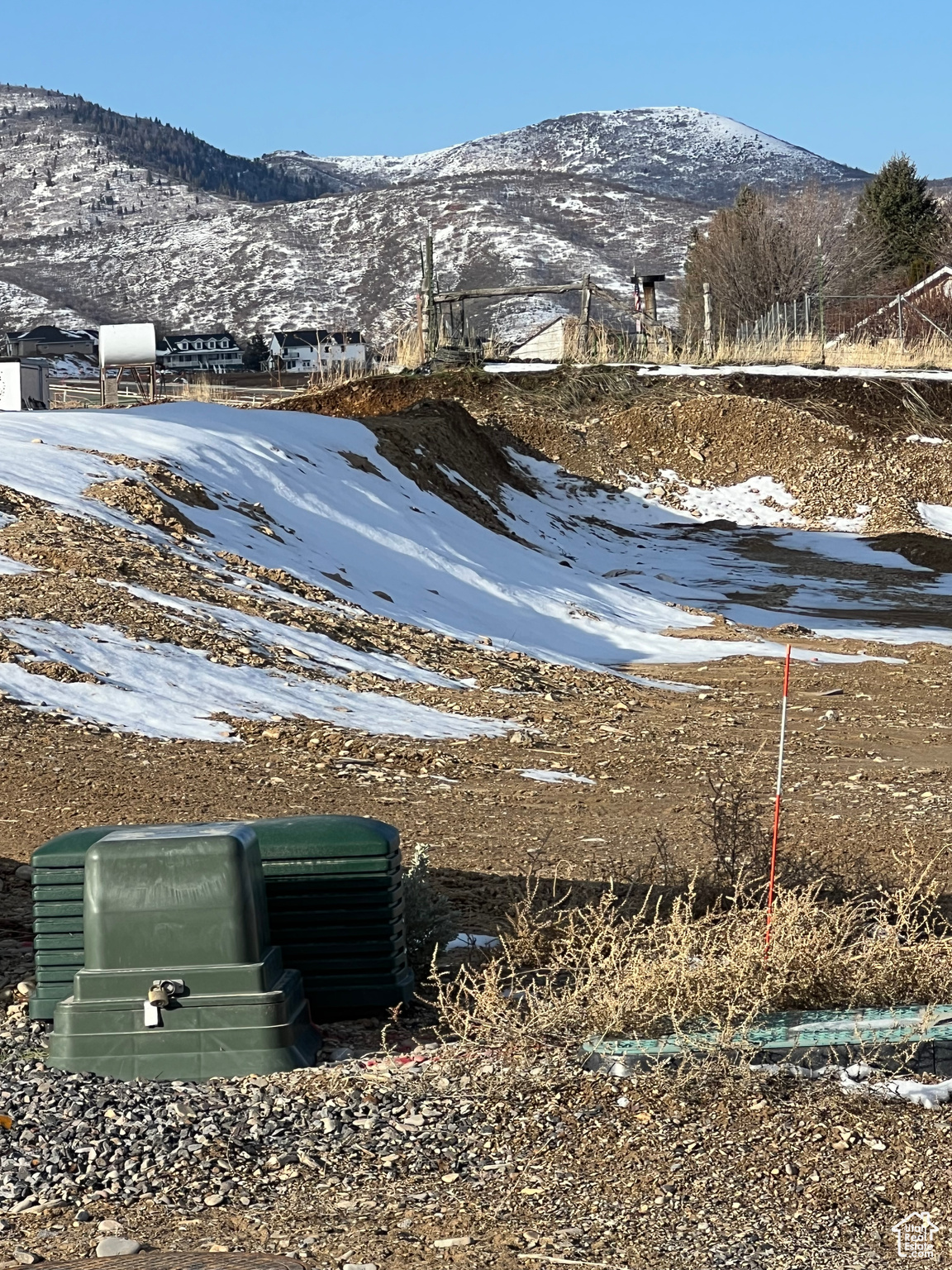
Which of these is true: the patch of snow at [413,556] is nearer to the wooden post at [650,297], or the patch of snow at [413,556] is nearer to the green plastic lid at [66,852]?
the green plastic lid at [66,852]

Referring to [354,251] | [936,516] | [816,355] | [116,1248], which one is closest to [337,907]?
[116,1248]

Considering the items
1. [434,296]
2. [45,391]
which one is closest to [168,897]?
[45,391]

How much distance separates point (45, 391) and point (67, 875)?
857 inches

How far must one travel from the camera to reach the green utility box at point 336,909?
5.30 m

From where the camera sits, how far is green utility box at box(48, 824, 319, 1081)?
4707 mm

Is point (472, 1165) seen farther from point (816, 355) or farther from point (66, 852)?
point (816, 355)

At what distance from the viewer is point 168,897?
4715mm

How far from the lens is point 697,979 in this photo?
4.83 m

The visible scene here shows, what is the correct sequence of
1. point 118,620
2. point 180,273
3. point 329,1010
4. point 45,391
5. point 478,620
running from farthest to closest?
1. point 180,273
2. point 45,391
3. point 478,620
4. point 118,620
5. point 329,1010

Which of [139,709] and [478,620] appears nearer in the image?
[139,709]

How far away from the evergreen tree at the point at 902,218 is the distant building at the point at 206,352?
169ft

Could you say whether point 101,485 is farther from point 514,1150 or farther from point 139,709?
point 514,1150

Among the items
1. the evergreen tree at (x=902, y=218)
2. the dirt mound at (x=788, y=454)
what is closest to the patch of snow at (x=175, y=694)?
the dirt mound at (x=788, y=454)

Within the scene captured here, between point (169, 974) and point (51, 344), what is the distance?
100m
